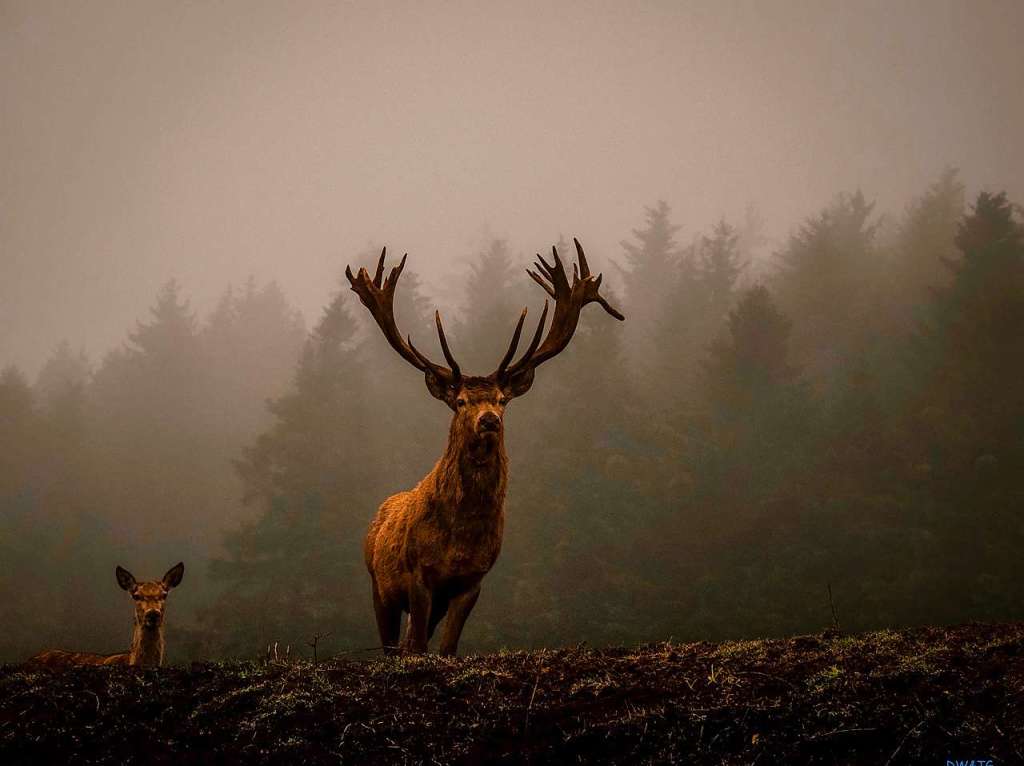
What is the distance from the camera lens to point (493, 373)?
7.98 m

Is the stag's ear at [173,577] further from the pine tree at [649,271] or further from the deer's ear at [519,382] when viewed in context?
the pine tree at [649,271]

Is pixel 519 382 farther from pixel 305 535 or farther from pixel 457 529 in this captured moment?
pixel 305 535

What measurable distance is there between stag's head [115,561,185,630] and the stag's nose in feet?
15.3

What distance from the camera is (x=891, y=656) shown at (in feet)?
14.7

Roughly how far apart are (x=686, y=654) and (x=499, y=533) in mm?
2360

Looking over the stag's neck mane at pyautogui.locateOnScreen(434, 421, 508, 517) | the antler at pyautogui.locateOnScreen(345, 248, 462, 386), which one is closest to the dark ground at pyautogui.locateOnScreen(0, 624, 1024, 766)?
the stag's neck mane at pyautogui.locateOnScreen(434, 421, 508, 517)

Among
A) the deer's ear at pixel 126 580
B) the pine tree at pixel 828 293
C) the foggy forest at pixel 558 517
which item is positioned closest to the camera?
the foggy forest at pixel 558 517

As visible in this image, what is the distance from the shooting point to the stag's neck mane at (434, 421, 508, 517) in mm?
7078

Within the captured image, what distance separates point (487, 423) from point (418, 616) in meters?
1.88

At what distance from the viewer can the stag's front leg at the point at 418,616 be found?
679 cm

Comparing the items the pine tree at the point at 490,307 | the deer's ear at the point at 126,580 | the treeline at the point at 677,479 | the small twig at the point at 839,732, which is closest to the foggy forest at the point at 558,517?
the small twig at the point at 839,732

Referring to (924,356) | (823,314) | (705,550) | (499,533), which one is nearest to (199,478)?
(705,550)

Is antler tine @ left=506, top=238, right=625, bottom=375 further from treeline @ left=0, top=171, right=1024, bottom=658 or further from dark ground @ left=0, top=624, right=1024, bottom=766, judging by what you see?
treeline @ left=0, top=171, right=1024, bottom=658

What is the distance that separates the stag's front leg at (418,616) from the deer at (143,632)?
368 centimetres
